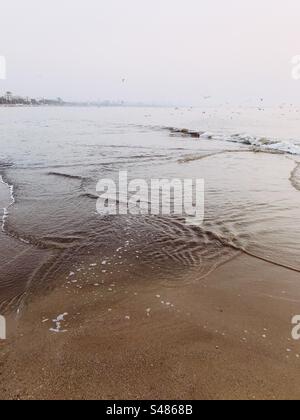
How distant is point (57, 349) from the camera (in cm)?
370

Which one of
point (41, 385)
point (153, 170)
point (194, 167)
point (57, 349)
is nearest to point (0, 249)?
point (57, 349)

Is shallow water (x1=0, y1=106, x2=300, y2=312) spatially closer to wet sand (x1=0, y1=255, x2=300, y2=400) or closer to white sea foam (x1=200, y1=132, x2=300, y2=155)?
wet sand (x1=0, y1=255, x2=300, y2=400)

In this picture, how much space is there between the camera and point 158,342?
12.6 feet

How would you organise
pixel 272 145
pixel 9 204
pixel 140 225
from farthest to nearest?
pixel 272 145
pixel 9 204
pixel 140 225

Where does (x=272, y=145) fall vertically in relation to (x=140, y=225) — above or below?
above

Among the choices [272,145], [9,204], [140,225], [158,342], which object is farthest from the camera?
[272,145]

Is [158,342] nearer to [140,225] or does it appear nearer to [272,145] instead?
[140,225]

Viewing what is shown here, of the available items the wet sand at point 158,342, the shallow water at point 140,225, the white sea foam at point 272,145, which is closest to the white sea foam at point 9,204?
the shallow water at point 140,225

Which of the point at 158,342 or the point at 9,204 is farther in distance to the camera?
the point at 9,204

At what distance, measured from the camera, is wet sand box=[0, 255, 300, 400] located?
3.21 meters

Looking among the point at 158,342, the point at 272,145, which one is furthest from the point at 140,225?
the point at 272,145

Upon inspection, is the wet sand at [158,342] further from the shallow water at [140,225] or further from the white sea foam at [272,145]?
the white sea foam at [272,145]

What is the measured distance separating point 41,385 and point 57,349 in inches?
20.0

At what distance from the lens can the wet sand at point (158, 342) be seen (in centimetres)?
321
